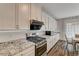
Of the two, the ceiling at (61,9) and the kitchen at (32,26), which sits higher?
the ceiling at (61,9)

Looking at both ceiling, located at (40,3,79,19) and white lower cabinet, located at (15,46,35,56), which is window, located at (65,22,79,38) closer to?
ceiling, located at (40,3,79,19)

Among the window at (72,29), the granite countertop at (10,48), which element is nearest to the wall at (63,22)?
the window at (72,29)

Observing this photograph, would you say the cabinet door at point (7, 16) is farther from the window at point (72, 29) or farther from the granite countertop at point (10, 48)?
the window at point (72, 29)

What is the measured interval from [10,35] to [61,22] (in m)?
1.46

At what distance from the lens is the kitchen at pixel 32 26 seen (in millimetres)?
2031

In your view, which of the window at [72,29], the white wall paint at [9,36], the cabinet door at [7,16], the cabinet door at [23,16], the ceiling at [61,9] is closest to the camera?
the cabinet door at [7,16]

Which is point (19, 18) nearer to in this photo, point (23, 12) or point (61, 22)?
point (23, 12)

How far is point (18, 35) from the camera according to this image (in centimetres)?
283

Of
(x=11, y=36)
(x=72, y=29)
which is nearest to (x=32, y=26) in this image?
(x=11, y=36)

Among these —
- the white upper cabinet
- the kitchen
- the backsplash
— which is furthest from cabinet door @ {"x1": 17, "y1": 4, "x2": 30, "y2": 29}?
the backsplash

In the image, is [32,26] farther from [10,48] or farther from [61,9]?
[10,48]

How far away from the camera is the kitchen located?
2.03 meters

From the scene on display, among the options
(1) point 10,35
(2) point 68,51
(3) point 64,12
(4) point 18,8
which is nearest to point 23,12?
(4) point 18,8

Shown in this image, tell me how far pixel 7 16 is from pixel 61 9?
1.50m
